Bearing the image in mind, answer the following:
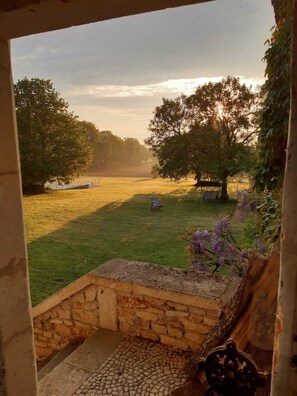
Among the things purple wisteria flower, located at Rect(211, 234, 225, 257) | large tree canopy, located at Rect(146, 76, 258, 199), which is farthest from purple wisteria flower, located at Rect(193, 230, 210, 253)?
large tree canopy, located at Rect(146, 76, 258, 199)

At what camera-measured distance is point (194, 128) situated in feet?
65.9

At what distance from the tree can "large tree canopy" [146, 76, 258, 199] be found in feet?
28.9

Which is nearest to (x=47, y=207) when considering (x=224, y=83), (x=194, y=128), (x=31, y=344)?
(x=194, y=128)

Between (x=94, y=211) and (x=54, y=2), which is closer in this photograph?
(x=54, y=2)

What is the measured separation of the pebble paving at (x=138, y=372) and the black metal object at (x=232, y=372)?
1917 millimetres

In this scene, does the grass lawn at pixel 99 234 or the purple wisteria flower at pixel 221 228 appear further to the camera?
the grass lawn at pixel 99 234

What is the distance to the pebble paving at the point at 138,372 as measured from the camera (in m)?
3.11

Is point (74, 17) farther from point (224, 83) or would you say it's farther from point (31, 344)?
point (224, 83)

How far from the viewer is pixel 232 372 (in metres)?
1.45

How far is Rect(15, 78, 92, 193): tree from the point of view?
2364cm

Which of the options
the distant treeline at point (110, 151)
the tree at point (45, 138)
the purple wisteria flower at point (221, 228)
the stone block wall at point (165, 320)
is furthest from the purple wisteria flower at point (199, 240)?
the distant treeline at point (110, 151)

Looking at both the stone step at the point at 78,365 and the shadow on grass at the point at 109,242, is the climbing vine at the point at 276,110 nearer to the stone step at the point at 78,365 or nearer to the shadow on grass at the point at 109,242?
the shadow on grass at the point at 109,242

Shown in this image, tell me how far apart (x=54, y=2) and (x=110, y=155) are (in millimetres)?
57220

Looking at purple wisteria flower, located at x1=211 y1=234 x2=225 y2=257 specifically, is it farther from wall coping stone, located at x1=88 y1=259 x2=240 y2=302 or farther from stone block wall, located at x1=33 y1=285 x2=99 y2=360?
stone block wall, located at x1=33 y1=285 x2=99 y2=360
